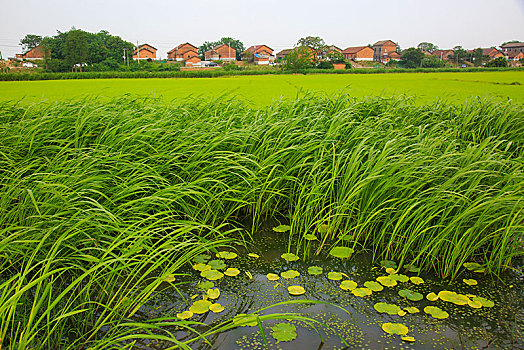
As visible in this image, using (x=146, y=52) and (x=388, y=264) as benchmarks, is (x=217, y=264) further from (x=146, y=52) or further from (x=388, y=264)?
(x=146, y=52)

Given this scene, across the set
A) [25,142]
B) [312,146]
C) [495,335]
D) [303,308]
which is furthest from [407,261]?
[25,142]

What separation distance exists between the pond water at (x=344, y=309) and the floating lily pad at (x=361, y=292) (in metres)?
0.02

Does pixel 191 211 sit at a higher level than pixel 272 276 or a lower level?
higher

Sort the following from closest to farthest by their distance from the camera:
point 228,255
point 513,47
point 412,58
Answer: point 228,255, point 513,47, point 412,58

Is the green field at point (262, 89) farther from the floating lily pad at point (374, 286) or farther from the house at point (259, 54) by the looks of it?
the house at point (259, 54)

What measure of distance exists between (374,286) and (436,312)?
0.33 m

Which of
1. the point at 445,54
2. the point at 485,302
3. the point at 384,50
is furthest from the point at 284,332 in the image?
the point at 384,50

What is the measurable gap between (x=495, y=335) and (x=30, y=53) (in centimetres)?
6531

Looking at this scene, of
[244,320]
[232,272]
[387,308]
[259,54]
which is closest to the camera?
[244,320]

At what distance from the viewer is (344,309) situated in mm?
1693

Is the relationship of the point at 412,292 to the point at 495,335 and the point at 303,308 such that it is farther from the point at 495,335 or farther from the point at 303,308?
the point at 303,308

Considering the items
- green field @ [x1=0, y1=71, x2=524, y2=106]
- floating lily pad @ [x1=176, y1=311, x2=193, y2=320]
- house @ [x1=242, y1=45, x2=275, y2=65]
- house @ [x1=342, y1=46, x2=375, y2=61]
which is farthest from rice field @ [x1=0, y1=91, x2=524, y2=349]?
house @ [x1=342, y1=46, x2=375, y2=61]

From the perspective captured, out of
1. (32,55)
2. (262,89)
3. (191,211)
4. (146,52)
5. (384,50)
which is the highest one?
(384,50)

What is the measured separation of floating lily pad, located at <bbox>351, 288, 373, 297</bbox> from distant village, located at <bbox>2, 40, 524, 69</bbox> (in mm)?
69294
